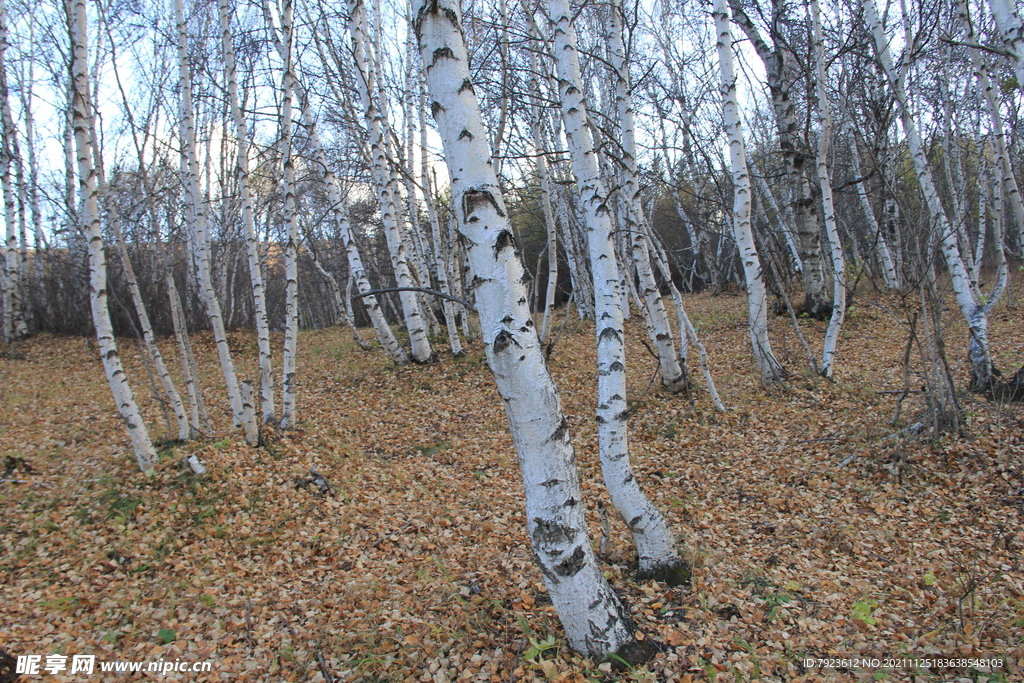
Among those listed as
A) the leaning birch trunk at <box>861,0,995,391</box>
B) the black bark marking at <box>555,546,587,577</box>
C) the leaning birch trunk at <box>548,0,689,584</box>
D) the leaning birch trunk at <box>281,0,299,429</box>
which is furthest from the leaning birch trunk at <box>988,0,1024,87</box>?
the leaning birch trunk at <box>281,0,299,429</box>

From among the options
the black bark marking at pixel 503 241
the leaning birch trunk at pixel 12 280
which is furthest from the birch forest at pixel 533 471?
the leaning birch trunk at pixel 12 280

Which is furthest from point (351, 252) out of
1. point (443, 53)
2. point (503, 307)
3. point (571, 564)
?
point (571, 564)

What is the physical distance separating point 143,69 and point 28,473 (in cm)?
1116

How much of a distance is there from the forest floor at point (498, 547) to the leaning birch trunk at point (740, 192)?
0.90 meters

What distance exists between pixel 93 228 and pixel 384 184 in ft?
17.2

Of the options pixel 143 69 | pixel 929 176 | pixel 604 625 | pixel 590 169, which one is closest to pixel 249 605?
pixel 604 625

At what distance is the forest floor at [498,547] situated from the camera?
3.04 metres

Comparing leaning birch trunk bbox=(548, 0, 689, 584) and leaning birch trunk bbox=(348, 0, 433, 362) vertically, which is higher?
leaning birch trunk bbox=(348, 0, 433, 362)

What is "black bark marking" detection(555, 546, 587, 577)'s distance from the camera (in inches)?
106

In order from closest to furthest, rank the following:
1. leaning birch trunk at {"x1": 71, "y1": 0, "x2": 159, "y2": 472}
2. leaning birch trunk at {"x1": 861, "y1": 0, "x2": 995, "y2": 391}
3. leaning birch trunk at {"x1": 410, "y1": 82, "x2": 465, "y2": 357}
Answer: leaning birch trunk at {"x1": 71, "y1": 0, "x2": 159, "y2": 472}, leaning birch trunk at {"x1": 861, "y1": 0, "x2": 995, "y2": 391}, leaning birch trunk at {"x1": 410, "y1": 82, "x2": 465, "y2": 357}

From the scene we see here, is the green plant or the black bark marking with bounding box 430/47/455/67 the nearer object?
the black bark marking with bounding box 430/47/455/67

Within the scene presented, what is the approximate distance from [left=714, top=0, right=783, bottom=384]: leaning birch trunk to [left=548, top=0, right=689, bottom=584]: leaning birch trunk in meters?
3.50

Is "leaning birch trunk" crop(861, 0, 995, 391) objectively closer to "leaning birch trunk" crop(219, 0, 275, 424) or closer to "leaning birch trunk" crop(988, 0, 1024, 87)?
"leaning birch trunk" crop(988, 0, 1024, 87)

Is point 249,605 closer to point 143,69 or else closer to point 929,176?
point 929,176
